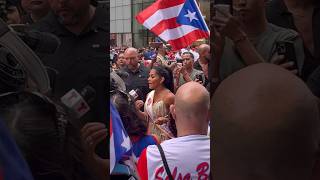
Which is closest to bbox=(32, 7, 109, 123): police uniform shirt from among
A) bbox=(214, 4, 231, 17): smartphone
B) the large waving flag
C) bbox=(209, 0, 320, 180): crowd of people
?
bbox=(214, 4, 231, 17): smartphone

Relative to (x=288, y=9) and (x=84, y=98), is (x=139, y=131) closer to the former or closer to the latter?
(x=84, y=98)

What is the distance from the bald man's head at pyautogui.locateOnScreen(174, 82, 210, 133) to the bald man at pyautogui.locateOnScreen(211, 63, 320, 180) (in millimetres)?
1511

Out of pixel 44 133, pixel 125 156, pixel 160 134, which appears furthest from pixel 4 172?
pixel 160 134

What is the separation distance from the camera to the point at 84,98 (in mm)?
1917

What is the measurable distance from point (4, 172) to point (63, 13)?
0.73m

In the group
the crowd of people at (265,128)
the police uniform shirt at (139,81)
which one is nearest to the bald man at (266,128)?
the crowd of people at (265,128)

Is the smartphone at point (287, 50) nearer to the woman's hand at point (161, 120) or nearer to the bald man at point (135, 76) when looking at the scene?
the woman's hand at point (161, 120)

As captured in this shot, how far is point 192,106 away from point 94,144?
3.47 ft

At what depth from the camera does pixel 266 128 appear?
1324mm

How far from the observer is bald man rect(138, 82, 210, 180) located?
2842 millimetres

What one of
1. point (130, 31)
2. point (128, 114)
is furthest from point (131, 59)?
point (130, 31)

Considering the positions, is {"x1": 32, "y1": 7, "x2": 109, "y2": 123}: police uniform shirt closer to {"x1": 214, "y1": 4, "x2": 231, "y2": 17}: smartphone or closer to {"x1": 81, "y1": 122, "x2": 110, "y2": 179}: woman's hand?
{"x1": 81, "y1": 122, "x2": 110, "y2": 179}: woman's hand

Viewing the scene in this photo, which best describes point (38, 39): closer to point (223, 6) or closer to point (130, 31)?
point (223, 6)

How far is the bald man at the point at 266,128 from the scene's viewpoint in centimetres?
132
